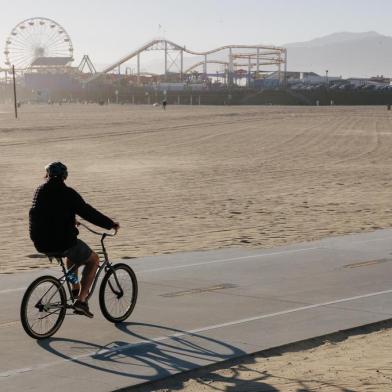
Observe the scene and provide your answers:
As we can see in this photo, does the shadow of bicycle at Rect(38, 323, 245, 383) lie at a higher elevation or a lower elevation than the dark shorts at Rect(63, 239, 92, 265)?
lower

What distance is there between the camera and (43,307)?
8117 mm

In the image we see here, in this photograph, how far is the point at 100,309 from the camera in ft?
30.6

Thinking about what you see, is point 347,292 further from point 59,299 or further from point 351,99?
point 351,99

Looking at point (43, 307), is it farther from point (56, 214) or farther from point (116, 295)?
point (116, 295)

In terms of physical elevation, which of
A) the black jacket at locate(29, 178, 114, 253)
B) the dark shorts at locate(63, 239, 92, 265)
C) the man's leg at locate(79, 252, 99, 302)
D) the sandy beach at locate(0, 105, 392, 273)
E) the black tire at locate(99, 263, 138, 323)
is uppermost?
the black jacket at locate(29, 178, 114, 253)

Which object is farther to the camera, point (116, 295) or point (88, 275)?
point (116, 295)

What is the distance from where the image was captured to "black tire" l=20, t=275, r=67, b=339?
800cm

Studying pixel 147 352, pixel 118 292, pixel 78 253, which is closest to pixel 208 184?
pixel 118 292

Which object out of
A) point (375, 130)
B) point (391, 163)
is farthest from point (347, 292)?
point (375, 130)

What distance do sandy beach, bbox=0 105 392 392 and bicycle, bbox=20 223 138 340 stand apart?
1.82 meters

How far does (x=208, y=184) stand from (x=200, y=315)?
15718 millimetres

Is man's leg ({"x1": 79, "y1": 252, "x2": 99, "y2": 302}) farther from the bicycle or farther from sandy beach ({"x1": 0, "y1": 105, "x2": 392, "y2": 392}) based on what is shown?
sandy beach ({"x1": 0, "y1": 105, "x2": 392, "y2": 392})

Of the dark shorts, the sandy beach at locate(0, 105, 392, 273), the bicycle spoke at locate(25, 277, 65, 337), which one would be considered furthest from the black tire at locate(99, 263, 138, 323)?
the sandy beach at locate(0, 105, 392, 273)

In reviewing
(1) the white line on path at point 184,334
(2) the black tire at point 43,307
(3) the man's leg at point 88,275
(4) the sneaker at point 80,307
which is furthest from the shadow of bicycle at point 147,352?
(3) the man's leg at point 88,275
